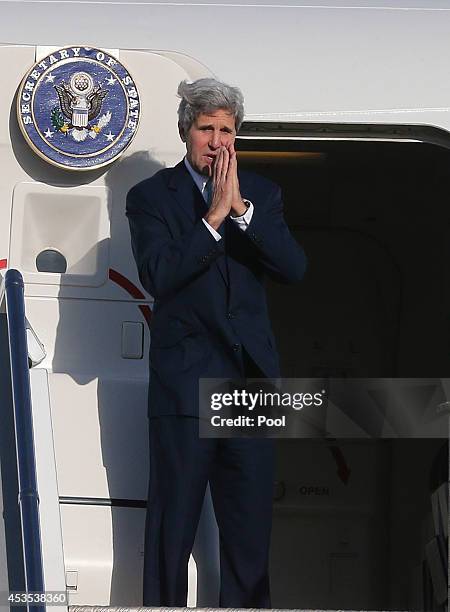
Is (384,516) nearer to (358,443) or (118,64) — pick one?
(358,443)

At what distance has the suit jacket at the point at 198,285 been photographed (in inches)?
129

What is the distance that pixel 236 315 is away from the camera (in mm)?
3367

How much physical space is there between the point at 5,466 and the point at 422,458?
8.23ft

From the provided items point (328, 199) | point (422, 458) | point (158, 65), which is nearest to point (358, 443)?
point (422, 458)

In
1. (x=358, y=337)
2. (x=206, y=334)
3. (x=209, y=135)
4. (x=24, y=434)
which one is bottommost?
(x=24, y=434)

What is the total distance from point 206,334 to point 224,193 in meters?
0.42

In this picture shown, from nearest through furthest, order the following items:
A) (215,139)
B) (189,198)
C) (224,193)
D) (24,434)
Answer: (24,434) < (224,193) < (215,139) < (189,198)

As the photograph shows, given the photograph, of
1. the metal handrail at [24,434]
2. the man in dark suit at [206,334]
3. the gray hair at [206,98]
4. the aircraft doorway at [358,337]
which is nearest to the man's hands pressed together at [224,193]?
the man in dark suit at [206,334]

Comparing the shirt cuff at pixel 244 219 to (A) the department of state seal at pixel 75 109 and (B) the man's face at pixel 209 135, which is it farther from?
(A) the department of state seal at pixel 75 109

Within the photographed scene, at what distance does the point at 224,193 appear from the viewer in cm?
320

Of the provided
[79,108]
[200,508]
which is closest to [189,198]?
[79,108]

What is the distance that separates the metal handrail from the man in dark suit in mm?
442

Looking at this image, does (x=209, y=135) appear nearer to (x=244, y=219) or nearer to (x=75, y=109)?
(x=244, y=219)

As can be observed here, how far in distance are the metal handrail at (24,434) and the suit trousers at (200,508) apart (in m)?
0.60
